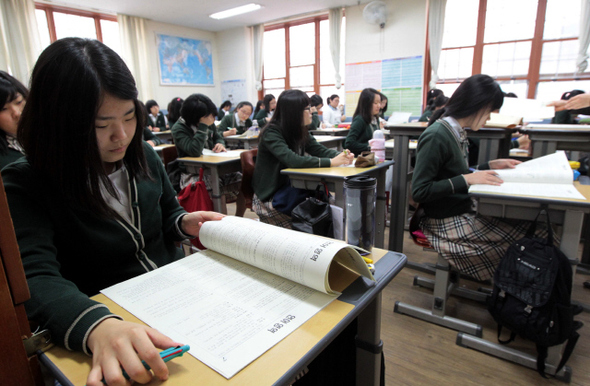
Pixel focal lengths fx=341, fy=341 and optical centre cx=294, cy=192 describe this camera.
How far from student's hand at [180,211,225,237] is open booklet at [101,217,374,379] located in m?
0.10

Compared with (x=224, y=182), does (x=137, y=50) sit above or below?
above

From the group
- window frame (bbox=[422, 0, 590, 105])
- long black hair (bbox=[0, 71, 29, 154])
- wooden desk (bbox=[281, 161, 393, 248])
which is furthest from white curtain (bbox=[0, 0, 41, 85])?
window frame (bbox=[422, 0, 590, 105])

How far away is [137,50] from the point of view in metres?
7.79

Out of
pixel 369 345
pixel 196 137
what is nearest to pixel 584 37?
pixel 196 137

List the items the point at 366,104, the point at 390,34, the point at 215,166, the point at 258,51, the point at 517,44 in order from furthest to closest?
1. the point at 258,51
2. the point at 390,34
3. the point at 517,44
4. the point at 366,104
5. the point at 215,166

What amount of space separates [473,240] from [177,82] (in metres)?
8.58

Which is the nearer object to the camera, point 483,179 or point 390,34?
point 483,179

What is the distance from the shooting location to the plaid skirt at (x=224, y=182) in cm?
265

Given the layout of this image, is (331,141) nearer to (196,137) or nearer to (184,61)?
(196,137)

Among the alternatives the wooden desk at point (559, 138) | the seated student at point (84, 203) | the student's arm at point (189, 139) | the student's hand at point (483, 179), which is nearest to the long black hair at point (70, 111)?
the seated student at point (84, 203)

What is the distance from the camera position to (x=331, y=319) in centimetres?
54

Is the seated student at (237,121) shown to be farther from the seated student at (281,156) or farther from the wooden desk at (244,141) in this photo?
the seated student at (281,156)

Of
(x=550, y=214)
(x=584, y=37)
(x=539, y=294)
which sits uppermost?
(x=584, y=37)

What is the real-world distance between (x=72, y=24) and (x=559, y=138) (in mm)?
8515
